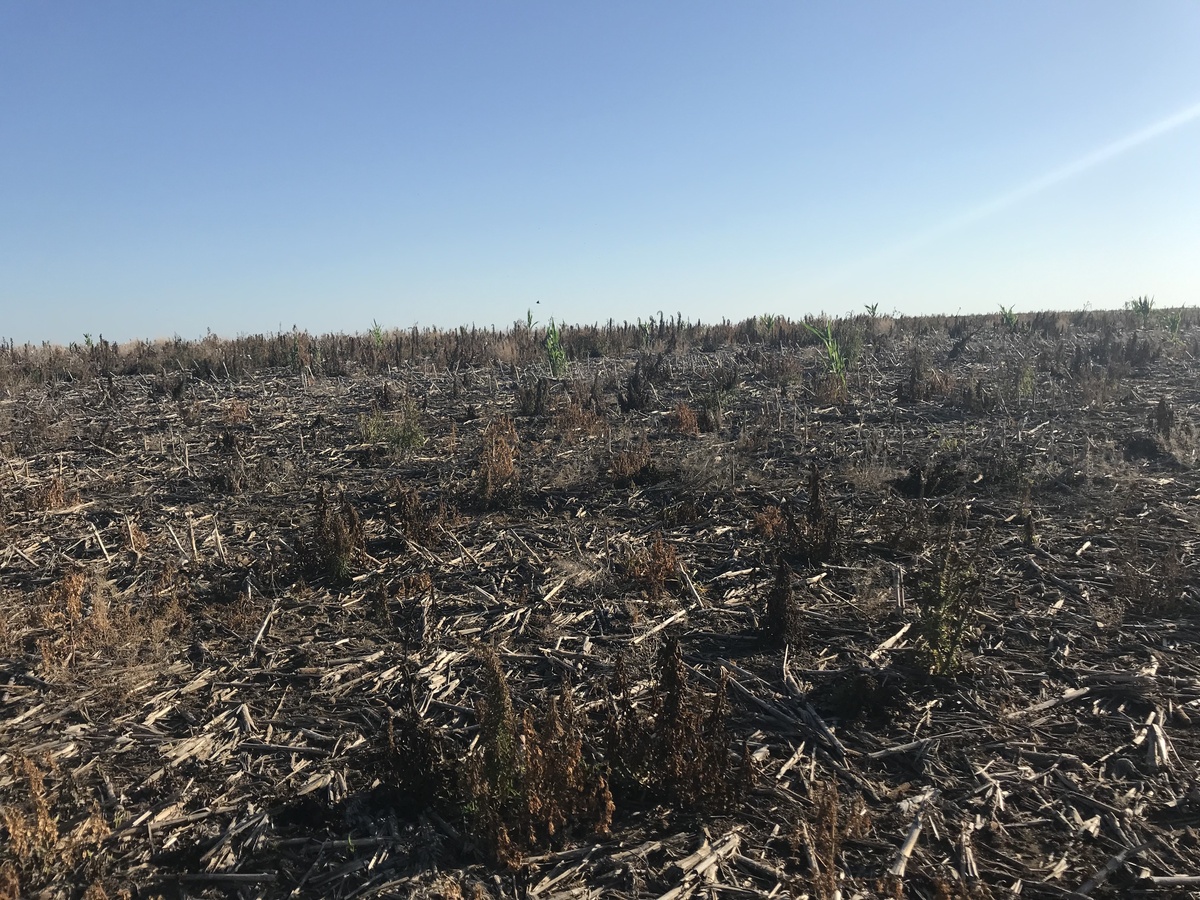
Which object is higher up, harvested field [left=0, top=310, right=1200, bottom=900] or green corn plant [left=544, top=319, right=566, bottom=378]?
green corn plant [left=544, top=319, right=566, bottom=378]

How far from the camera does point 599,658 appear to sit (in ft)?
13.5

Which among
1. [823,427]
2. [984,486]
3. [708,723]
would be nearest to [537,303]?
[823,427]

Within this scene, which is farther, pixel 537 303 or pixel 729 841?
pixel 537 303

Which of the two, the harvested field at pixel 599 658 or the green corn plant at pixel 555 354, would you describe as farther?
the green corn plant at pixel 555 354

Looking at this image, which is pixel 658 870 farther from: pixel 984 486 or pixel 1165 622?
pixel 984 486

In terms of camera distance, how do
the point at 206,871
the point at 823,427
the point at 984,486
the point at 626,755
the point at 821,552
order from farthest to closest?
the point at 823,427 < the point at 984,486 < the point at 821,552 < the point at 626,755 < the point at 206,871

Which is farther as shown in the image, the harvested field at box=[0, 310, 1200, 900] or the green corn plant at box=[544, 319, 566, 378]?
the green corn plant at box=[544, 319, 566, 378]

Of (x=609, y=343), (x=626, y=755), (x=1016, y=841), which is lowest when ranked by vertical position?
(x=1016, y=841)

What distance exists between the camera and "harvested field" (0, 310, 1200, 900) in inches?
106

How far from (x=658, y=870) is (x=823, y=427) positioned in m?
7.14

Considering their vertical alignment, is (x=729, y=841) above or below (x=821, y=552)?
below

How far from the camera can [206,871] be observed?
8.61 feet

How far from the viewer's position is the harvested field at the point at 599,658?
2.70 m

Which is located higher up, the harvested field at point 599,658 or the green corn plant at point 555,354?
the green corn plant at point 555,354
